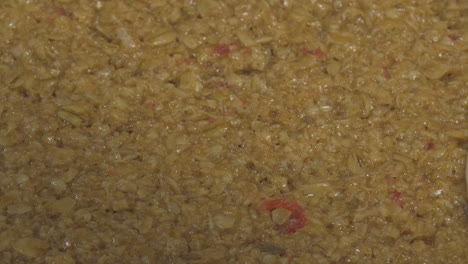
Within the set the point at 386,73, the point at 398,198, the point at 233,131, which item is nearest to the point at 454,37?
the point at 386,73

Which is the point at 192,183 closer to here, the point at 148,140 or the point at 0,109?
the point at 148,140

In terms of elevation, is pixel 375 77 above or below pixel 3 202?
above

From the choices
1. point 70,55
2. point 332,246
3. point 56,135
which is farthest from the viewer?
point 70,55

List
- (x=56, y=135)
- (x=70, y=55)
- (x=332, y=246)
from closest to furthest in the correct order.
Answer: (x=332, y=246), (x=56, y=135), (x=70, y=55)

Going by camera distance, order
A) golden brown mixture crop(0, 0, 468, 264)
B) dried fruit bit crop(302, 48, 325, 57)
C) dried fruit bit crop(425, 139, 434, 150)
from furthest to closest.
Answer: dried fruit bit crop(302, 48, 325, 57)
dried fruit bit crop(425, 139, 434, 150)
golden brown mixture crop(0, 0, 468, 264)

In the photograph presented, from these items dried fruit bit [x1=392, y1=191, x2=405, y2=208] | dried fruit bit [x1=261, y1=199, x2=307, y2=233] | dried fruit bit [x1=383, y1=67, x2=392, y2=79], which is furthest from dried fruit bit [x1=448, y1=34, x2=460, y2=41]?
dried fruit bit [x1=261, y1=199, x2=307, y2=233]

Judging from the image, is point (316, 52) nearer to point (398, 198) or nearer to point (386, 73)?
point (386, 73)

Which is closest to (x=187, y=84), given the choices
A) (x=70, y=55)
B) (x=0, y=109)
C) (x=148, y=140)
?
(x=148, y=140)

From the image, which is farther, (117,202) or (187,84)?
(187,84)

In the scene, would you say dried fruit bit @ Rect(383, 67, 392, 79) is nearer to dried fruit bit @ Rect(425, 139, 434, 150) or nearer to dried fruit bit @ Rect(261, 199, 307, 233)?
dried fruit bit @ Rect(425, 139, 434, 150)
